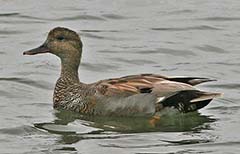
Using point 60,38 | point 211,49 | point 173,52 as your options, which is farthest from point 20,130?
point 211,49

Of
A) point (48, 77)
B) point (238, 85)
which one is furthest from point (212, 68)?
point (48, 77)

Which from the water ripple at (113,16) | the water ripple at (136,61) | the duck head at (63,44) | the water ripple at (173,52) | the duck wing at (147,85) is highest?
the water ripple at (113,16)

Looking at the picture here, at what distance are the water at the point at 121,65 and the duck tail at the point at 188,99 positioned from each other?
155 millimetres

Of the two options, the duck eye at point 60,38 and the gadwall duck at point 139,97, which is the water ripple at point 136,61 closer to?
the duck eye at point 60,38

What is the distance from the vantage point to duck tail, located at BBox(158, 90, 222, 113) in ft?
42.8

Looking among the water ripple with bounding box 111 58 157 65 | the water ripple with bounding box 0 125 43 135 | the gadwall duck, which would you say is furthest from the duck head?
the water ripple with bounding box 111 58 157 65

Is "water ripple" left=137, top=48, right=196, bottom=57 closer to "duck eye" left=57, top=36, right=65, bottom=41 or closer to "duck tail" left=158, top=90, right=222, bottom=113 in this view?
"duck eye" left=57, top=36, right=65, bottom=41

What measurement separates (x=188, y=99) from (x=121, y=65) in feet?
11.1

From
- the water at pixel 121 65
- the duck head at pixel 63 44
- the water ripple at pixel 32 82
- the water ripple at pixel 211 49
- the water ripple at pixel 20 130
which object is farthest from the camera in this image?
the water ripple at pixel 211 49

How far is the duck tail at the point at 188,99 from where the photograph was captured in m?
13.0

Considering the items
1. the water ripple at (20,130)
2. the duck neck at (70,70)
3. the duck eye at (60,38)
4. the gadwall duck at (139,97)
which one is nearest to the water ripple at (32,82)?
the duck neck at (70,70)

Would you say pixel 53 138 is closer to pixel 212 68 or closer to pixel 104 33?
pixel 212 68

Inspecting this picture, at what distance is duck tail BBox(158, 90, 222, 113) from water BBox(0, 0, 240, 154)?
16 centimetres

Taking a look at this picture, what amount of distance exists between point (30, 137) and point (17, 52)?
198 inches
